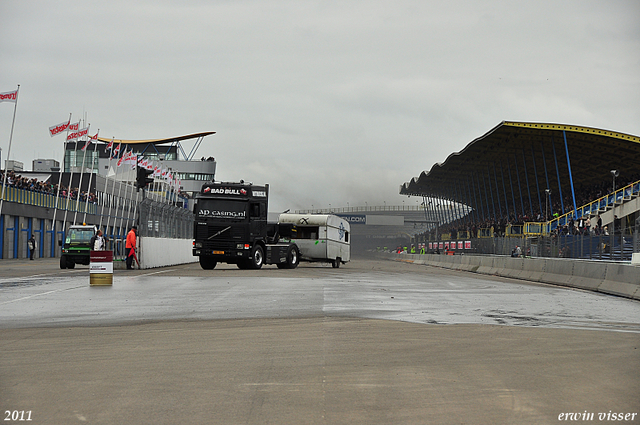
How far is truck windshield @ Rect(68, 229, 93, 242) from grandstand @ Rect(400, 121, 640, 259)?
2081 cm

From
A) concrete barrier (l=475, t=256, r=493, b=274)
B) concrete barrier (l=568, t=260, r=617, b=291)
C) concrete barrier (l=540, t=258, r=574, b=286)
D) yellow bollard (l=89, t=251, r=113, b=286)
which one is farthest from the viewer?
concrete barrier (l=475, t=256, r=493, b=274)

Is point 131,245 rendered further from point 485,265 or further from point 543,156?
point 543,156

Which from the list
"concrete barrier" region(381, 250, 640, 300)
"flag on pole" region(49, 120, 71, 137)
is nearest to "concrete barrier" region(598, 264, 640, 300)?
"concrete barrier" region(381, 250, 640, 300)

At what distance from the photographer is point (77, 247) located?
33.5 meters

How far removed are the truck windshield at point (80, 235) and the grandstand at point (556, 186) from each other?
2081 centimetres

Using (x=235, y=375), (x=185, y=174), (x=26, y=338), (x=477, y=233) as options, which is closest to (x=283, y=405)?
(x=235, y=375)

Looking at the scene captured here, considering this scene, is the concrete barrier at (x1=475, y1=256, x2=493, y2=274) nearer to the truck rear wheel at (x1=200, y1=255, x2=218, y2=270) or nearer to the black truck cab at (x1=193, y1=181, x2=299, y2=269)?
the black truck cab at (x1=193, y1=181, x2=299, y2=269)

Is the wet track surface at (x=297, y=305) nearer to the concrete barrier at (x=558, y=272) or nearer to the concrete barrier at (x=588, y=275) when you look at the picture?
the concrete barrier at (x=588, y=275)

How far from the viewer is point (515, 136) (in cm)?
6159

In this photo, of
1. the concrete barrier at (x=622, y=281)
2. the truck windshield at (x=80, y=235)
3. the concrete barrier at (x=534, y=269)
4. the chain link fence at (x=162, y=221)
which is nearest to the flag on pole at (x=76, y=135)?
the chain link fence at (x=162, y=221)

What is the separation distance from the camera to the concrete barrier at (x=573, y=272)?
1959 centimetres

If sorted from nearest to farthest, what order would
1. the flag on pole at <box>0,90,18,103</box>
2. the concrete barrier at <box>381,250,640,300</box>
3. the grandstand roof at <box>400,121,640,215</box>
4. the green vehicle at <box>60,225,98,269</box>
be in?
the concrete barrier at <box>381,250,640,300</box>
the green vehicle at <box>60,225,98,269</box>
the flag on pole at <box>0,90,18,103</box>
the grandstand roof at <box>400,121,640,215</box>

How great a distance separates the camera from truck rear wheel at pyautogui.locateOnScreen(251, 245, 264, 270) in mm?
33000

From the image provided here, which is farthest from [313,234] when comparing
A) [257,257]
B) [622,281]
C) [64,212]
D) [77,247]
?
[64,212]
